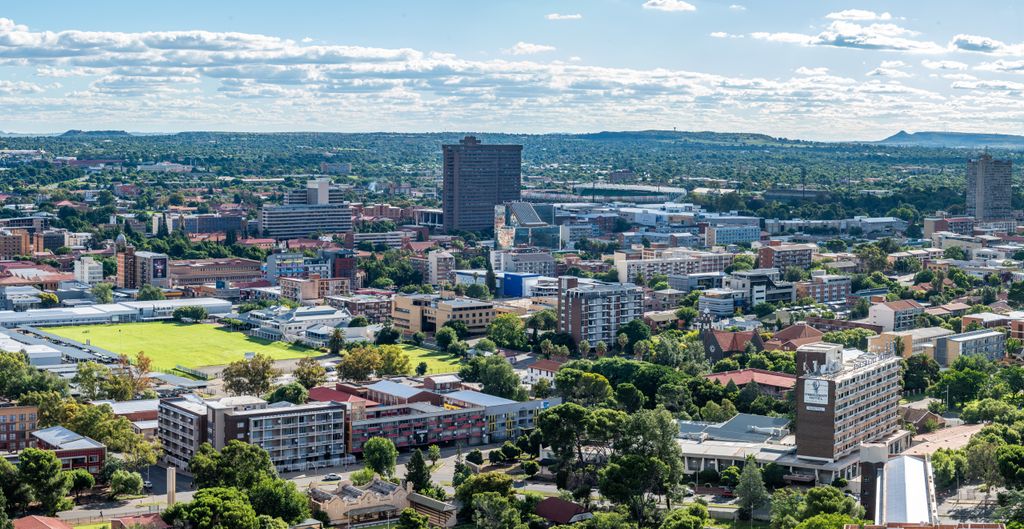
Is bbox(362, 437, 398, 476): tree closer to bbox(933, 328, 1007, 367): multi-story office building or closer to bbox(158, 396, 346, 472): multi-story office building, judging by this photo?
bbox(158, 396, 346, 472): multi-story office building

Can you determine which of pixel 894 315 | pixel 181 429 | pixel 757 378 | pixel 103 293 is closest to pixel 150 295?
pixel 103 293

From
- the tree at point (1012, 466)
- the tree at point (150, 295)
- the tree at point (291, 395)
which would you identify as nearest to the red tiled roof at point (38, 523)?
the tree at point (291, 395)

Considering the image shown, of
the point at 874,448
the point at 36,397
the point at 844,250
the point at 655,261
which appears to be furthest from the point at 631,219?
the point at 874,448

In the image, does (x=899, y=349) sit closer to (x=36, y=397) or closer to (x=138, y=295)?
(x=36, y=397)

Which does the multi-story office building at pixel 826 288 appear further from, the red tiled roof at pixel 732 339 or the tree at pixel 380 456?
the tree at pixel 380 456

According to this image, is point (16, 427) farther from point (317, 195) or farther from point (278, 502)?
point (317, 195)

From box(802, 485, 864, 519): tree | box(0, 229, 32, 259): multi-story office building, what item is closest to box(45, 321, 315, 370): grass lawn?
box(0, 229, 32, 259): multi-story office building
